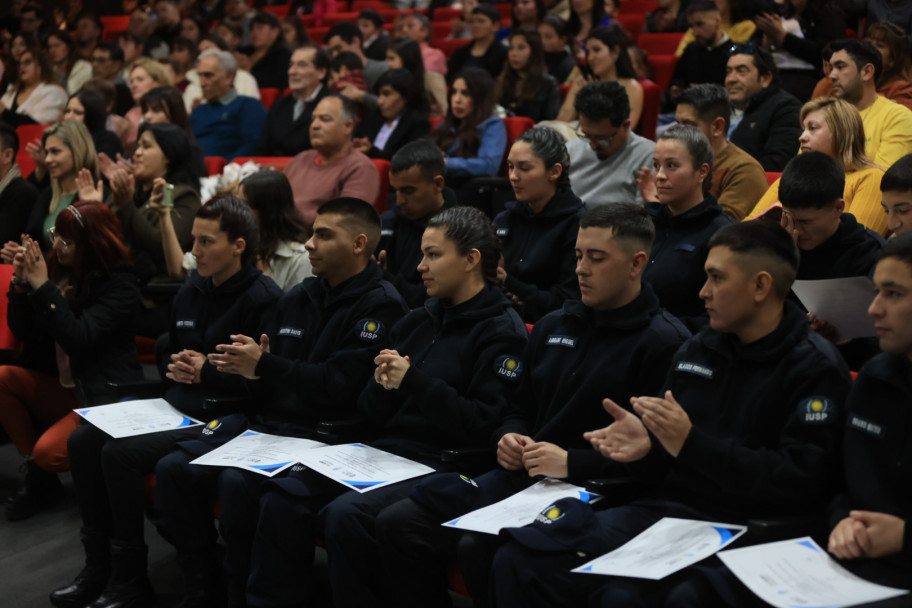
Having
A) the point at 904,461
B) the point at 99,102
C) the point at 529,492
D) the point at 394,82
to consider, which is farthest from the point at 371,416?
the point at 99,102

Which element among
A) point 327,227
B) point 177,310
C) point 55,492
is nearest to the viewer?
point 327,227

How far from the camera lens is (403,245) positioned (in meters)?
3.65

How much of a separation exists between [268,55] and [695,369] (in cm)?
553

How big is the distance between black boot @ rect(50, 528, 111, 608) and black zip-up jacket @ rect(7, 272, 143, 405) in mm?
556

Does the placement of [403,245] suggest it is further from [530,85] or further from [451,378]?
[530,85]

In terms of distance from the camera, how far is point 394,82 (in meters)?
5.14

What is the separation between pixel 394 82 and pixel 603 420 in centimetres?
317

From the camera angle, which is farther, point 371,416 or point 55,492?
point 55,492

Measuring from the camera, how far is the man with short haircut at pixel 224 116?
5.81 m

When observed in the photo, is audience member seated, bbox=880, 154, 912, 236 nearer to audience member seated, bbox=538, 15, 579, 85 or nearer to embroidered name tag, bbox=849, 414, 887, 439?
embroidered name tag, bbox=849, 414, 887, 439

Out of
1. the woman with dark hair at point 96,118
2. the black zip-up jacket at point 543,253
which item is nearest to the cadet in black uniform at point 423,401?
the black zip-up jacket at point 543,253

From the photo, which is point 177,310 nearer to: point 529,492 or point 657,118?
point 529,492

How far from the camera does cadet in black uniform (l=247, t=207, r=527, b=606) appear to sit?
2.40 m

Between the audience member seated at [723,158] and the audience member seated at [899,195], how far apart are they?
934mm
